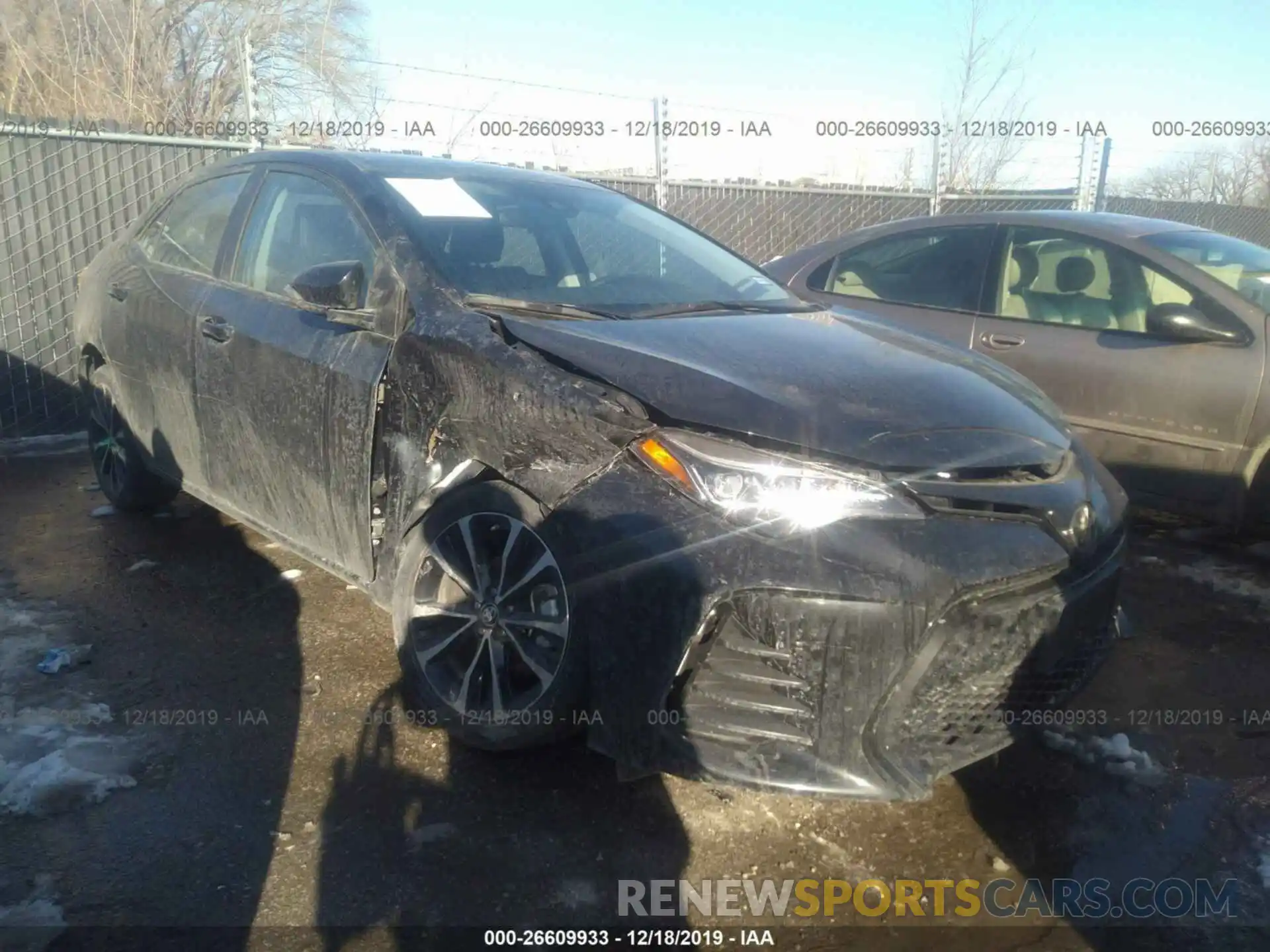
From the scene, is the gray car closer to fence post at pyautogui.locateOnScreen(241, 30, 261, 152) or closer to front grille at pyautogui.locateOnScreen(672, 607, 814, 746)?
front grille at pyautogui.locateOnScreen(672, 607, 814, 746)

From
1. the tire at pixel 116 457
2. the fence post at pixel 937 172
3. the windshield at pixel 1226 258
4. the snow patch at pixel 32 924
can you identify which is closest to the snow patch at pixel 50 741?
the snow patch at pixel 32 924

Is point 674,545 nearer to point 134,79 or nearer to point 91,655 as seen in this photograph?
point 91,655

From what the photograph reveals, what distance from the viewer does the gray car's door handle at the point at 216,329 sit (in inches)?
144

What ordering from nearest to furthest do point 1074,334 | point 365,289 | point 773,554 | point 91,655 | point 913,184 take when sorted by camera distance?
point 773,554 < point 365,289 < point 91,655 < point 1074,334 < point 913,184

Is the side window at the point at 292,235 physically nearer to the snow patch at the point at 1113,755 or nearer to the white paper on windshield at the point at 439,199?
the white paper on windshield at the point at 439,199

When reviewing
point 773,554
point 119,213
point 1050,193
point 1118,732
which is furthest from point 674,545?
point 1050,193

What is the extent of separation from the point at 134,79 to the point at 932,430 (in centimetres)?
1077

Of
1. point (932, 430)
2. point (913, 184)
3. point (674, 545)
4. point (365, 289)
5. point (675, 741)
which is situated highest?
point (913, 184)

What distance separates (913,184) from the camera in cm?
1137

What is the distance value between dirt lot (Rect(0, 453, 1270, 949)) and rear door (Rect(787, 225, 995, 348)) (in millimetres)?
2064

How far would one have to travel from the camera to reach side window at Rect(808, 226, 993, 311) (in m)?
5.24

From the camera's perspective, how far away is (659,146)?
8750 millimetres

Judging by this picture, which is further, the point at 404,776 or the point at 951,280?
the point at 951,280

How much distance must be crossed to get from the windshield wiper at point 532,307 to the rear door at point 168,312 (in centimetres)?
155
